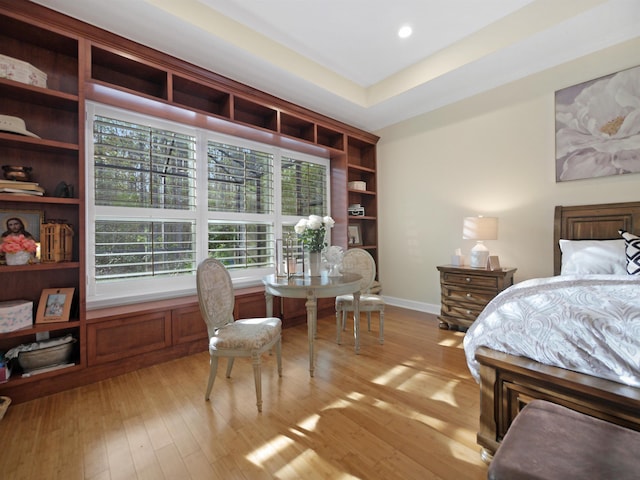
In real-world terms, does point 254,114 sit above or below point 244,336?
above

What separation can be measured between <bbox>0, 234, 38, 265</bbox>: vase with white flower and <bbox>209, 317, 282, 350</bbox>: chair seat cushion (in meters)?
1.46

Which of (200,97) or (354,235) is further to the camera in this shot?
(354,235)

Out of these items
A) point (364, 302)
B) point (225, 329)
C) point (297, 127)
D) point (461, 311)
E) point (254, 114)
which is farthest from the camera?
point (297, 127)

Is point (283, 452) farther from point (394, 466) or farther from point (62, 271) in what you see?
point (62, 271)

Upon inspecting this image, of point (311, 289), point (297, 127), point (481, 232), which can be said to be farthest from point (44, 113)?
point (481, 232)

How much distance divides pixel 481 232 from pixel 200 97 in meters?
3.44

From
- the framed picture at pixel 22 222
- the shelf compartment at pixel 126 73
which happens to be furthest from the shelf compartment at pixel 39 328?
the shelf compartment at pixel 126 73

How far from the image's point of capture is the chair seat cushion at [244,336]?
1953 millimetres

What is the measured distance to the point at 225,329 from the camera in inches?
84.0

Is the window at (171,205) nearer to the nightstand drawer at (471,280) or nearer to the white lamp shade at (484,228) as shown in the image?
the nightstand drawer at (471,280)

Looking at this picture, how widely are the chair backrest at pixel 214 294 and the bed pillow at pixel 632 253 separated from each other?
3142mm

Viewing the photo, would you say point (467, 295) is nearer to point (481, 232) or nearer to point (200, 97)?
point (481, 232)

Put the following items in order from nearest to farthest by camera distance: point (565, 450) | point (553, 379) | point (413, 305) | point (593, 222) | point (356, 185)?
1. point (565, 450)
2. point (553, 379)
3. point (593, 222)
4. point (413, 305)
5. point (356, 185)

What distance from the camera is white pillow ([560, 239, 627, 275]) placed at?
240 centimetres
